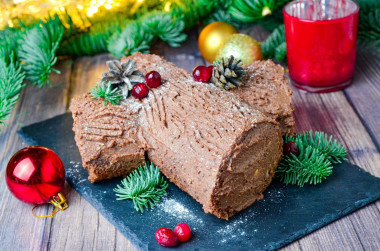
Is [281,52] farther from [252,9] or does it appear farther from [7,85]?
[7,85]

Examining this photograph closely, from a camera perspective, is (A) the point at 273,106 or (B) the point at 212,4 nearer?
(A) the point at 273,106

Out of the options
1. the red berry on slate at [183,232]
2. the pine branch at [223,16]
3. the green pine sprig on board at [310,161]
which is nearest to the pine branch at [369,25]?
the pine branch at [223,16]

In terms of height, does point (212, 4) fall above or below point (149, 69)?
below

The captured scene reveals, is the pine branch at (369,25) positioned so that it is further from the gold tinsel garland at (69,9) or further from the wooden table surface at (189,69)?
the gold tinsel garland at (69,9)

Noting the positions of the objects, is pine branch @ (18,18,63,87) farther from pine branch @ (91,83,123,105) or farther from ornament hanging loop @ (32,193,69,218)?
ornament hanging loop @ (32,193,69,218)

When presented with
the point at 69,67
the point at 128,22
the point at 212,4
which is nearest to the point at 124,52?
the point at 128,22

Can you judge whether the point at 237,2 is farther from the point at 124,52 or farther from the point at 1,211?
the point at 1,211

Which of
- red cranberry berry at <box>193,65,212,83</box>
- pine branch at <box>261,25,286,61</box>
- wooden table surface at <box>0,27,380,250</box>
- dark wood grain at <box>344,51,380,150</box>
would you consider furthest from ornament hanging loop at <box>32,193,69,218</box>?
pine branch at <box>261,25,286,61</box>
